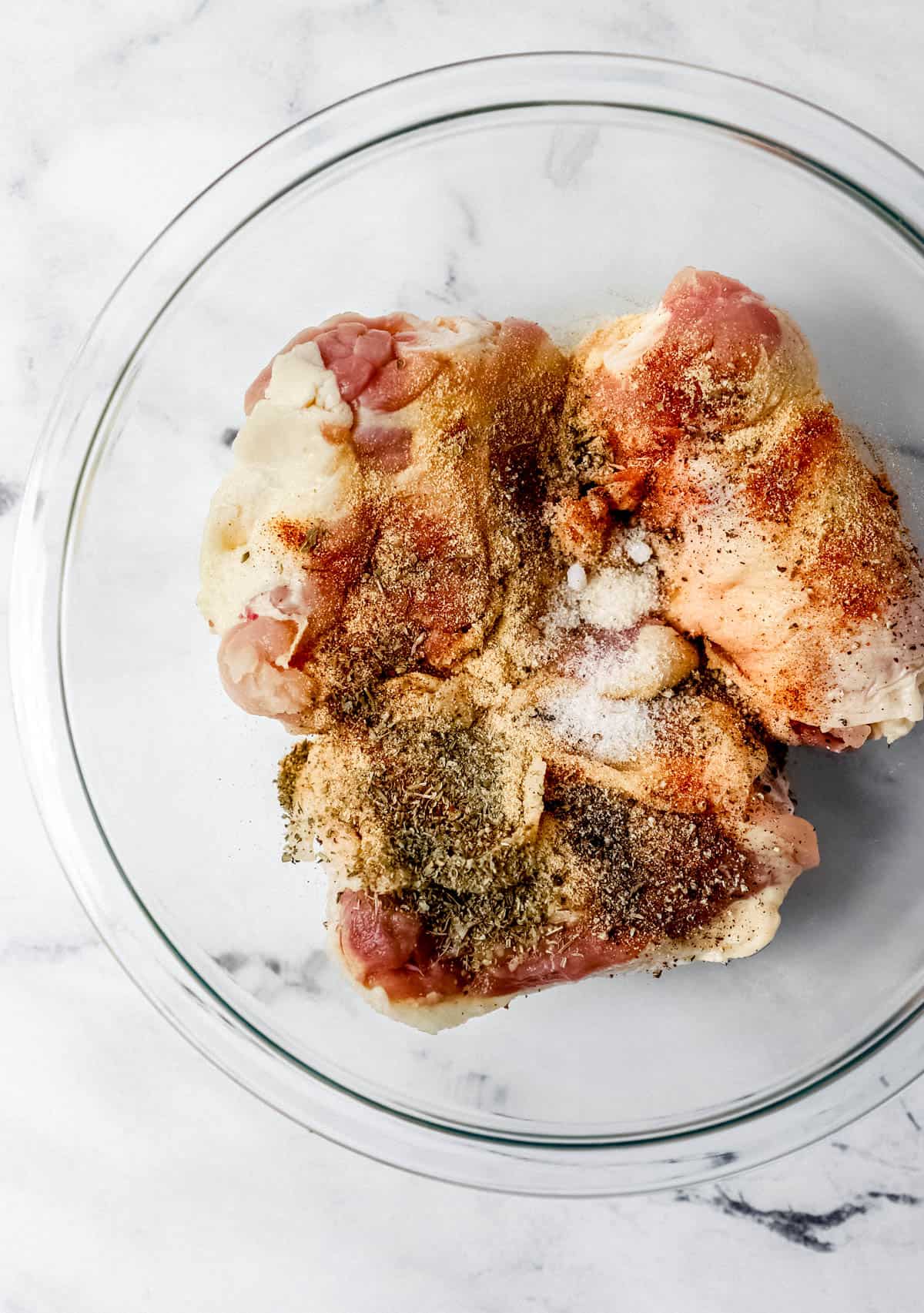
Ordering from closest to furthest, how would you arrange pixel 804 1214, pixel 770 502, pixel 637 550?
pixel 770 502
pixel 637 550
pixel 804 1214

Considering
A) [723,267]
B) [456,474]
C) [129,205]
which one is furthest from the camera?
[129,205]

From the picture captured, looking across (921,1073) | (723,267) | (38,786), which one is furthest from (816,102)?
(38,786)

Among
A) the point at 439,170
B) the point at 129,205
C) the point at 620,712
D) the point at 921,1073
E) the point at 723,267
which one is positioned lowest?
the point at 921,1073

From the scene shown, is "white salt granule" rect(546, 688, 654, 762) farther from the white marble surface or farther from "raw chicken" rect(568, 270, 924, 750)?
the white marble surface

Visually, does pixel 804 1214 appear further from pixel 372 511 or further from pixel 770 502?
pixel 372 511

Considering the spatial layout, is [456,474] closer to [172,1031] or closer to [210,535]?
[210,535]

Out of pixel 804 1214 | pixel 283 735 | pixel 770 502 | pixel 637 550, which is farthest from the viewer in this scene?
pixel 804 1214

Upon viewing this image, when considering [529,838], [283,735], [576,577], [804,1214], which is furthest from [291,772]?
[804,1214]
